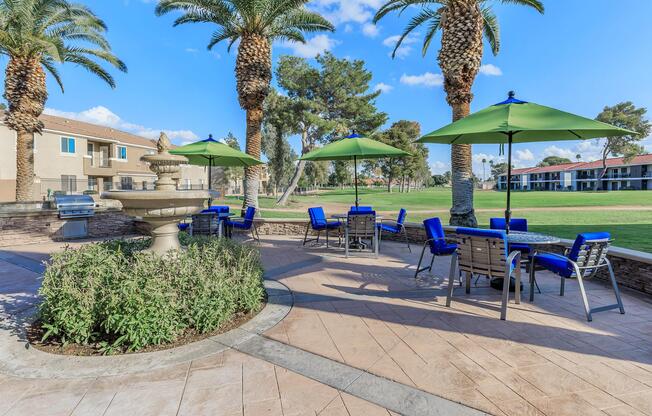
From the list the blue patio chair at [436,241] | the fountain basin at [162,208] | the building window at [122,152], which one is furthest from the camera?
the building window at [122,152]

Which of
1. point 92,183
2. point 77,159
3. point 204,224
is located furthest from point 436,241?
point 92,183

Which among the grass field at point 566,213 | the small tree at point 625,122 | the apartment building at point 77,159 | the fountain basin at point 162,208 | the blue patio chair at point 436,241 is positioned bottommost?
the grass field at point 566,213

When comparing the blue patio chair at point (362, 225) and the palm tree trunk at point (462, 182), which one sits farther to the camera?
the palm tree trunk at point (462, 182)

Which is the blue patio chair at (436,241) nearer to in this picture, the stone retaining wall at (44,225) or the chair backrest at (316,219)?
the chair backrest at (316,219)

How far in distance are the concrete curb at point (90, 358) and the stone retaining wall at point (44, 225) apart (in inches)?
286

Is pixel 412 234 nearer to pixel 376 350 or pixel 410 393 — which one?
pixel 376 350

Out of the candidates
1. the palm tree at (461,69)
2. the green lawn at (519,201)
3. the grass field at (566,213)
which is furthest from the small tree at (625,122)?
the palm tree at (461,69)

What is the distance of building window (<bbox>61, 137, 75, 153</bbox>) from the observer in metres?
29.8

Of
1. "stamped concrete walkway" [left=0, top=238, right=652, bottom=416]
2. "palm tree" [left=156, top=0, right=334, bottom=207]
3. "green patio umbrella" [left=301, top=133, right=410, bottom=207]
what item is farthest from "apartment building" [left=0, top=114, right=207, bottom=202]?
"stamped concrete walkway" [left=0, top=238, right=652, bottom=416]

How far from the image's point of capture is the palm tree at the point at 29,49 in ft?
41.7

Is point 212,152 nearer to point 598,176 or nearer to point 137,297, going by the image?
point 137,297

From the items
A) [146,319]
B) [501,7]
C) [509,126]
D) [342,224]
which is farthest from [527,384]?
[501,7]

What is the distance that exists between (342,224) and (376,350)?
5199 millimetres

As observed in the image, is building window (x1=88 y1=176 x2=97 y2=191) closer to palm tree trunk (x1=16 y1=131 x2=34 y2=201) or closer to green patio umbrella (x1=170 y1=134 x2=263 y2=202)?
palm tree trunk (x1=16 y1=131 x2=34 y2=201)
